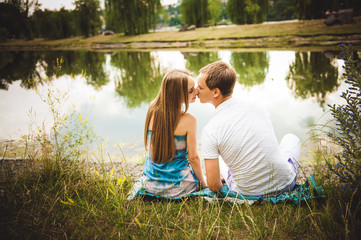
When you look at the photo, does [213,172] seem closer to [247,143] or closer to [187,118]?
[247,143]

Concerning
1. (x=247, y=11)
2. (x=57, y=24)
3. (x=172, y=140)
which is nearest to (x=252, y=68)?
(x=172, y=140)

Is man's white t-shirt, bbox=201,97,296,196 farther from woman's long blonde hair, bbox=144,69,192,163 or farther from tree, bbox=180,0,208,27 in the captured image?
tree, bbox=180,0,208,27

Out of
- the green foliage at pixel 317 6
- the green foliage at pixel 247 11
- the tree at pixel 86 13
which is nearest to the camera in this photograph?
the green foliage at pixel 317 6

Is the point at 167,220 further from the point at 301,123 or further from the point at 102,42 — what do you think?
the point at 102,42

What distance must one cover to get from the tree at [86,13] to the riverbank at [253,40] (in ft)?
4.76

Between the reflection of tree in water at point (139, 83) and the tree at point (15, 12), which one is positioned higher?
the tree at point (15, 12)

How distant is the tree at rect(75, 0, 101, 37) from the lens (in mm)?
24141

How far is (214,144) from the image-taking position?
1.88 meters

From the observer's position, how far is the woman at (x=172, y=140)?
2039mm

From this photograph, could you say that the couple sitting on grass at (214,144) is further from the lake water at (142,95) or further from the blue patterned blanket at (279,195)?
the lake water at (142,95)

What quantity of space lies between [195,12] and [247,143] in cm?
2835

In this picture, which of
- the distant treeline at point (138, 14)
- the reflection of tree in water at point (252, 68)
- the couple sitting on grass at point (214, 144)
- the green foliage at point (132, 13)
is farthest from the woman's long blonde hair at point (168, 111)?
the green foliage at point (132, 13)

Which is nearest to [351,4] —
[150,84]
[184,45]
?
[184,45]

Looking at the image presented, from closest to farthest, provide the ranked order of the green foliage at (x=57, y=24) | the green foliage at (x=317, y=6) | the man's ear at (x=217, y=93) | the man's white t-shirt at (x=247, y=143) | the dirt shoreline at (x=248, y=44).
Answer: the man's white t-shirt at (x=247, y=143), the man's ear at (x=217, y=93), the dirt shoreline at (x=248, y=44), the green foliage at (x=317, y=6), the green foliage at (x=57, y=24)
